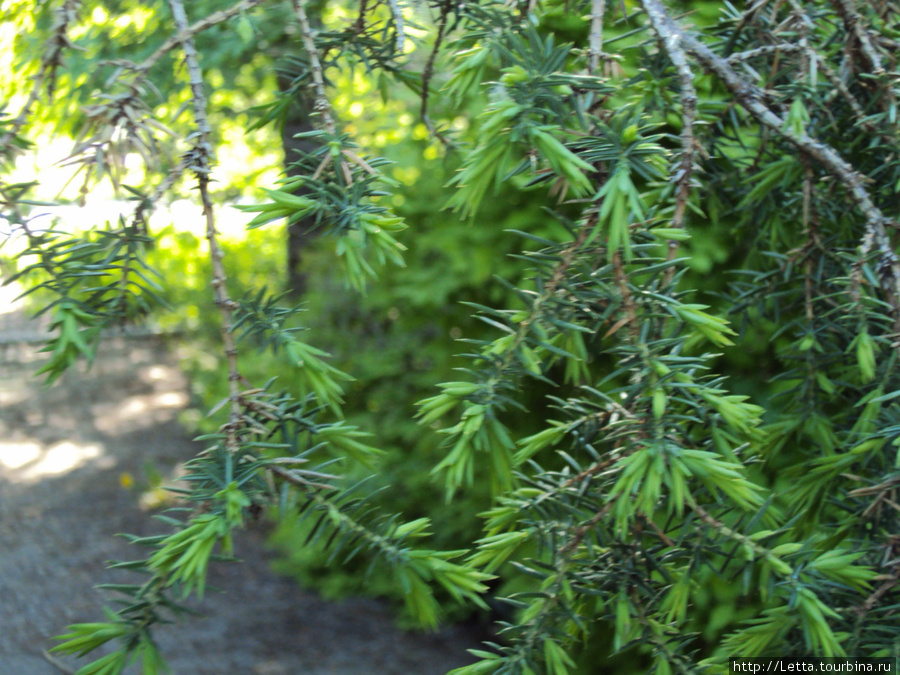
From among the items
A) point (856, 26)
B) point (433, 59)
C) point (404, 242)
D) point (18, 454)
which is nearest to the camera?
point (856, 26)

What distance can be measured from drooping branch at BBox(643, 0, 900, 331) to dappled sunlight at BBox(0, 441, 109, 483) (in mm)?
4972

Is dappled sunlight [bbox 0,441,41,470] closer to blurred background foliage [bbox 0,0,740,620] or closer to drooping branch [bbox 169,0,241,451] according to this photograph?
blurred background foliage [bbox 0,0,740,620]

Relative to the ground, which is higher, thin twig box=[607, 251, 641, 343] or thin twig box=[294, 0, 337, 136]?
thin twig box=[294, 0, 337, 136]

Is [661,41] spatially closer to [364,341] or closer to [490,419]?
[490,419]

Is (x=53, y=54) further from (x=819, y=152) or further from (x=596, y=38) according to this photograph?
(x=819, y=152)

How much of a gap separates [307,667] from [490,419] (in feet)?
9.91

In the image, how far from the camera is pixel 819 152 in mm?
902

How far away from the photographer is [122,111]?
0.86 metres

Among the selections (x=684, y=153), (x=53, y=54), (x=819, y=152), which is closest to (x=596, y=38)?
(x=684, y=153)

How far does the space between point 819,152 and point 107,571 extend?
3.80 metres

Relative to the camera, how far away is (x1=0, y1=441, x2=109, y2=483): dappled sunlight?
4.84 meters

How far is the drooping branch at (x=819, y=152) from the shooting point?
86cm

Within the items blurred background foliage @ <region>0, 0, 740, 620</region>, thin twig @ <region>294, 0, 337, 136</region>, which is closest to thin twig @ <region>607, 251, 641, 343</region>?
thin twig @ <region>294, 0, 337, 136</region>

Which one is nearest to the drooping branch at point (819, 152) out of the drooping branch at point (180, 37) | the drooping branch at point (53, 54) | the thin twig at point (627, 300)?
the thin twig at point (627, 300)
